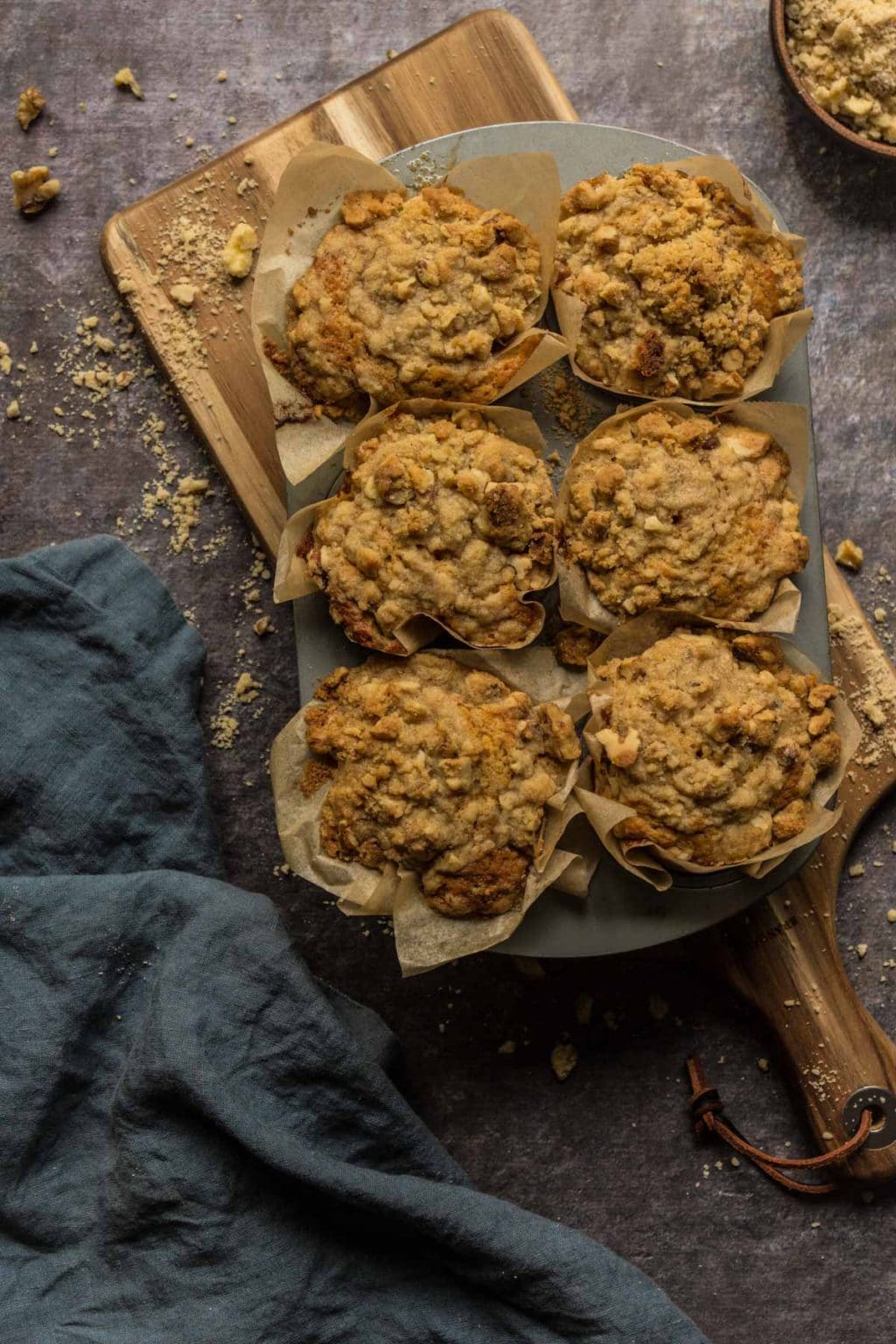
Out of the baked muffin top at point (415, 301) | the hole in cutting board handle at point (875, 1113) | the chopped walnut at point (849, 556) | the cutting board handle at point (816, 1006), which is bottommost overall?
the hole in cutting board handle at point (875, 1113)

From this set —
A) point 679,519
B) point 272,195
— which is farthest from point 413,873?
point 272,195

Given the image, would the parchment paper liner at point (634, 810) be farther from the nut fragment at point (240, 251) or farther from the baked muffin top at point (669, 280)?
the nut fragment at point (240, 251)

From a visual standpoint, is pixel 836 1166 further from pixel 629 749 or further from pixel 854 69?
pixel 854 69

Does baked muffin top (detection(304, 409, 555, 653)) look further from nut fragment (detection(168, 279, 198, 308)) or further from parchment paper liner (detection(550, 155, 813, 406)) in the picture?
nut fragment (detection(168, 279, 198, 308))

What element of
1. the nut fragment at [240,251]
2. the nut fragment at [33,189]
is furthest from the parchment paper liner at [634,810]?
the nut fragment at [33,189]

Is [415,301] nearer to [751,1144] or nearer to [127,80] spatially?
[127,80]

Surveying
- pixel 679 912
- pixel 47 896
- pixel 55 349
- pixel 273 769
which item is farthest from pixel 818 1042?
pixel 55 349
